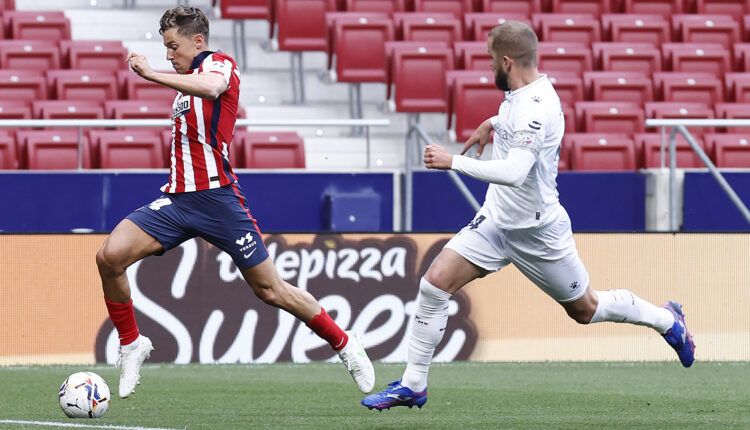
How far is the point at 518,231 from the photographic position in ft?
22.9

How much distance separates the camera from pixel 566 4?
1642 centimetres

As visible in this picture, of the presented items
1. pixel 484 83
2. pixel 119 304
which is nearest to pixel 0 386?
pixel 119 304

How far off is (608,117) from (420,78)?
185cm

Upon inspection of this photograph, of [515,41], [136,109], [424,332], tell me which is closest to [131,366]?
[424,332]

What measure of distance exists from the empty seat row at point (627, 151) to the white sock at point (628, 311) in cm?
580

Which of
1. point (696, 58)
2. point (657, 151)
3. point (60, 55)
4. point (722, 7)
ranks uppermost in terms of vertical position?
point (722, 7)

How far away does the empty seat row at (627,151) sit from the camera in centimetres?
1327

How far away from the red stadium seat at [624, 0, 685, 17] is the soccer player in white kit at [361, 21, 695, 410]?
380 inches

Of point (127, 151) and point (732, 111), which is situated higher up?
Answer: point (732, 111)

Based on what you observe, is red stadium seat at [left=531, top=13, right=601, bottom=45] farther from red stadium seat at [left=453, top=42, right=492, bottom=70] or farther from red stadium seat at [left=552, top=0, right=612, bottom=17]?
red stadium seat at [left=453, top=42, right=492, bottom=70]

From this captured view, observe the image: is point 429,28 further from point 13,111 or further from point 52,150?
point 52,150

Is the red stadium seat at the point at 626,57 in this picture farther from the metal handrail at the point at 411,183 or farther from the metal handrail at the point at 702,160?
the metal handrail at the point at 411,183

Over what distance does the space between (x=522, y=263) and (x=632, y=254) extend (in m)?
4.09

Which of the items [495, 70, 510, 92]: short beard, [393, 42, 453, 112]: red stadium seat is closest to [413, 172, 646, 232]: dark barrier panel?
[393, 42, 453, 112]: red stadium seat
